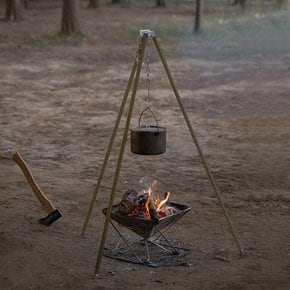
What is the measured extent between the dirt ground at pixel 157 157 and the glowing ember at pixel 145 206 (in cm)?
42

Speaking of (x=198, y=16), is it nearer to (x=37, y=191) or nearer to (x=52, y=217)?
(x=37, y=191)

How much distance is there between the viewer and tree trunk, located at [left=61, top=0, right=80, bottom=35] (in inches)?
880

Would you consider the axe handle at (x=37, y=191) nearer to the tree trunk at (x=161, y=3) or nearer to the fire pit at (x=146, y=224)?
the fire pit at (x=146, y=224)

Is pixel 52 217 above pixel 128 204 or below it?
below

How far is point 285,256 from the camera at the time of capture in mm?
6219

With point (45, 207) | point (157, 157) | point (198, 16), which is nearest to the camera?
point (45, 207)

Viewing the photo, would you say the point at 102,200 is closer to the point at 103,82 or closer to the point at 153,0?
the point at 103,82

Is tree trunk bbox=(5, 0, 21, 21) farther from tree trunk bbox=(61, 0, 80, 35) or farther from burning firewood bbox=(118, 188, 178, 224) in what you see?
burning firewood bbox=(118, 188, 178, 224)

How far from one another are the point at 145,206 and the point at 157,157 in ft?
12.0

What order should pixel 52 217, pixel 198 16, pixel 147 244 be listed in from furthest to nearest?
pixel 198 16 → pixel 52 217 → pixel 147 244

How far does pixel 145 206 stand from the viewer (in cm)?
600

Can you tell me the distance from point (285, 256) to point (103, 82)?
9.68m

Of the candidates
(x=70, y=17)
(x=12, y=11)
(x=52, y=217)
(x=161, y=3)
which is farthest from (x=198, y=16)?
(x=52, y=217)

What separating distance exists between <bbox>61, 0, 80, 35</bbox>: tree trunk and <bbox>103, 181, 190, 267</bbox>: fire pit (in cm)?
1670
